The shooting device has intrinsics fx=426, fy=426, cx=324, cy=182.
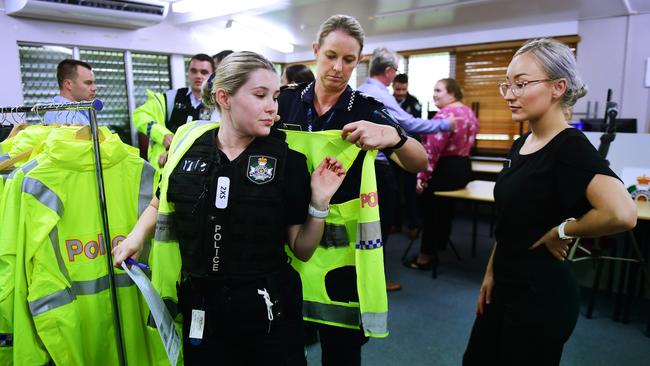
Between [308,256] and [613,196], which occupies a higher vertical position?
[613,196]

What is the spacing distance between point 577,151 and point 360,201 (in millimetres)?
664

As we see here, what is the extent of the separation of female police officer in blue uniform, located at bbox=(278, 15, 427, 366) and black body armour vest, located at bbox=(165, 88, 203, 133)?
1836 millimetres

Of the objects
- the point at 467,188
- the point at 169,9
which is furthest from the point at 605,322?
the point at 169,9

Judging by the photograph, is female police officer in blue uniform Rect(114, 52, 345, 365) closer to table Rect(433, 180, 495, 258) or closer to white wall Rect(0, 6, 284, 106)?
table Rect(433, 180, 495, 258)

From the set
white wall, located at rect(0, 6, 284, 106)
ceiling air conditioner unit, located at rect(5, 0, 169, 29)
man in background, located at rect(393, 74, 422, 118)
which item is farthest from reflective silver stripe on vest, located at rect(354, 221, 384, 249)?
white wall, located at rect(0, 6, 284, 106)

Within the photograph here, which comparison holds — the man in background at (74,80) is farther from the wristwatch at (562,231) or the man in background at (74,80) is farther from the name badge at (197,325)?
the wristwatch at (562,231)

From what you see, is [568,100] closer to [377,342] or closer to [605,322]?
[377,342]

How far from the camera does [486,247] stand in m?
4.72

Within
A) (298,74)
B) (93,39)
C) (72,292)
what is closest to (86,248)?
(72,292)

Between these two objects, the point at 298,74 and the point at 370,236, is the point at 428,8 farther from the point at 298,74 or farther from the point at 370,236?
the point at 370,236

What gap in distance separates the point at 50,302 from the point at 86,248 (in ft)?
0.74

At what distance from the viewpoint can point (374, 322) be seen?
1.39 metres

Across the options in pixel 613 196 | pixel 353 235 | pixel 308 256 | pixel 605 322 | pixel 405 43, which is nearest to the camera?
pixel 613 196

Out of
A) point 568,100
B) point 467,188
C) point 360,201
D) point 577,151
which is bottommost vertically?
point 467,188
